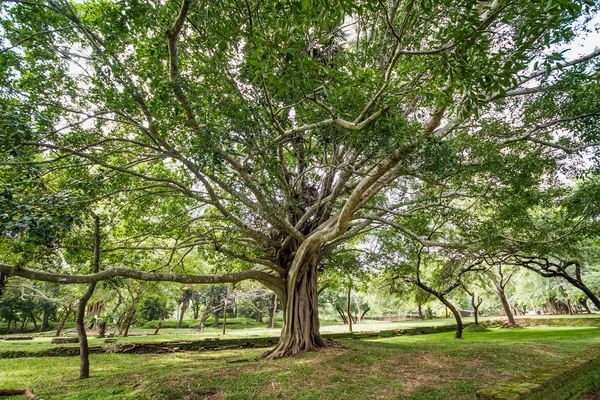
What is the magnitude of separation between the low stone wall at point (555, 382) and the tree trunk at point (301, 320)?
18.7 ft

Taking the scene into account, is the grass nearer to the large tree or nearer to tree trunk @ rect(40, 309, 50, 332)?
tree trunk @ rect(40, 309, 50, 332)

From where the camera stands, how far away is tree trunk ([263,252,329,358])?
29.2 feet

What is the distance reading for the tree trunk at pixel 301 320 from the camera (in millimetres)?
8914

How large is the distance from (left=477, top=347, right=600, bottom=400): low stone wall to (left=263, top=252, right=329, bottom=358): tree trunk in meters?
5.71

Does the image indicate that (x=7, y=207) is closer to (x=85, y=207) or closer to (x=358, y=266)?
(x=85, y=207)

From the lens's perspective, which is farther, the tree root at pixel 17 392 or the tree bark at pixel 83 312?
the tree bark at pixel 83 312

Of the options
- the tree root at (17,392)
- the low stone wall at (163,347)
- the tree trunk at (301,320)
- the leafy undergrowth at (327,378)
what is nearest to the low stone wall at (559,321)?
the low stone wall at (163,347)

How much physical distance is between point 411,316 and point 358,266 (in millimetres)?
43215

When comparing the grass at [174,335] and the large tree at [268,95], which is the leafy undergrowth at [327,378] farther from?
the grass at [174,335]

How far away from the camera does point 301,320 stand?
9227 mm

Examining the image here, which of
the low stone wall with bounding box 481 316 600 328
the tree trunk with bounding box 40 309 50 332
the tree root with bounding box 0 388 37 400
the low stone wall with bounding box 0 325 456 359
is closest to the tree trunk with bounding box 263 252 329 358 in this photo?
the tree root with bounding box 0 388 37 400

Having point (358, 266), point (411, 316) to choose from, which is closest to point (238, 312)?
point (411, 316)

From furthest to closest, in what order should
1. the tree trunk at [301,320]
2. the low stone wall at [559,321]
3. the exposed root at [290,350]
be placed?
1. the low stone wall at [559,321]
2. the tree trunk at [301,320]
3. the exposed root at [290,350]

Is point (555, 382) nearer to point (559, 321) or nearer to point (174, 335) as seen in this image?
point (174, 335)
